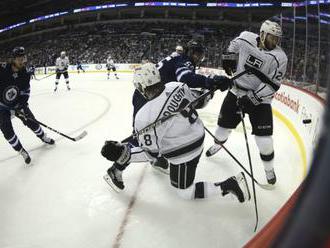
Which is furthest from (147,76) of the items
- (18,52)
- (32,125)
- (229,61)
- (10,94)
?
(32,125)

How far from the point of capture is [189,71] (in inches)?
102

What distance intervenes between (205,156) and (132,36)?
18.9 m

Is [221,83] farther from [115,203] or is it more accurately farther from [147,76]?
[115,203]

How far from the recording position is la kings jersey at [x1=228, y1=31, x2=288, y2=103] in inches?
96.4

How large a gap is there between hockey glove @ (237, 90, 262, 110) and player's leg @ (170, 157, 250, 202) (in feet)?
2.42

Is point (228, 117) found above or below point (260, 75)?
below

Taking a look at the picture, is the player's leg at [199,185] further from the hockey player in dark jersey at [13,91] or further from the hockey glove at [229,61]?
the hockey player in dark jersey at [13,91]

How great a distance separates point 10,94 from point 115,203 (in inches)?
72.2

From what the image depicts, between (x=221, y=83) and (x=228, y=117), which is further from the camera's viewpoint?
(x=228, y=117)

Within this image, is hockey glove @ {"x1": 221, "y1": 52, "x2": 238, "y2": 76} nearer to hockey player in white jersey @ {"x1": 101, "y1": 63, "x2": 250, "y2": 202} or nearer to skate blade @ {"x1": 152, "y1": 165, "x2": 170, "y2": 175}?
hockey player in white jersey @ {"x1": 101, "y1": 63, "x2": 250, "y2": 202}

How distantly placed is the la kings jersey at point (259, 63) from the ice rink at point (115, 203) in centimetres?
91

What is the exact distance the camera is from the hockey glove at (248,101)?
2.60 metres

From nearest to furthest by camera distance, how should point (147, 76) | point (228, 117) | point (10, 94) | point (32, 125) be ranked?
1. point (147, 76)
2. point (228, 117)
3. point (10, 94)
4. point (32, 125)

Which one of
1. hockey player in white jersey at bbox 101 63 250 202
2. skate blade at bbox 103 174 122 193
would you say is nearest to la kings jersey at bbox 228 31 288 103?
hockey player in white jersey at bbox 101 63 250 202
